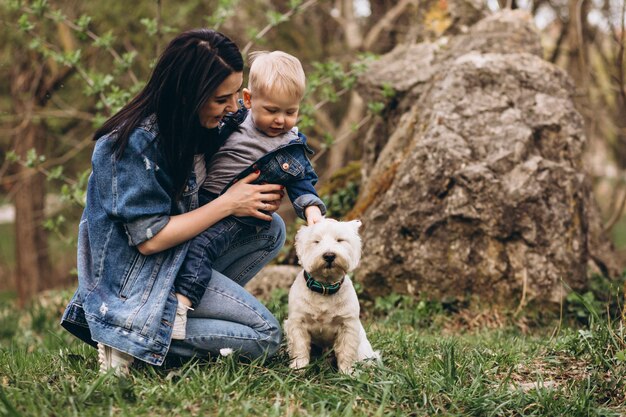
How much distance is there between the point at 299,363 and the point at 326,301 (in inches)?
12.8

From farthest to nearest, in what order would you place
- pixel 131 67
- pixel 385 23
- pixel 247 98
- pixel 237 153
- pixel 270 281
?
pixel 385 23
pixel 131 67
pixel 270 281
pixel 247 98
pixel 237 153

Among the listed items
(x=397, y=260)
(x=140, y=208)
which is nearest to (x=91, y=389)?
(x=140, y=208)

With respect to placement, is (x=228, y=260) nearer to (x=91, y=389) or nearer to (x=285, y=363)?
(x=285, y=363)

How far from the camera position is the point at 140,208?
2.97 metres

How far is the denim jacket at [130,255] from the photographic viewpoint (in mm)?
2969

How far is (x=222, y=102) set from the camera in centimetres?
310

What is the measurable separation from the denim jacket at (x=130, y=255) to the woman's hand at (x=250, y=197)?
0.29 metres

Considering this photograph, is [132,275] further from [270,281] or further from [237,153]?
[270,281]

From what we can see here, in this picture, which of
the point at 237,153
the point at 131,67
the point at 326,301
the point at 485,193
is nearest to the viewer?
the point at 326,301

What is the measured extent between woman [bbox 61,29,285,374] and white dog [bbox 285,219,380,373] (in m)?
0.25

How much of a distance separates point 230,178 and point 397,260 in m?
2.22

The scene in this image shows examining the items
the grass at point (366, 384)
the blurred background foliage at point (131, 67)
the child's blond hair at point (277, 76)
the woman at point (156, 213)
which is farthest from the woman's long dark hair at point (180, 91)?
the blurred background foliage at point (131, 67)

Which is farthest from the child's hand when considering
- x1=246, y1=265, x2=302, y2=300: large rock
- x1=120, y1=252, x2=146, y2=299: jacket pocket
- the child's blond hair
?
x1=246, y1=265, x2=302, y2=300: large rock

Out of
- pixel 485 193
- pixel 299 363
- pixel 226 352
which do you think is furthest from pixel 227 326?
pixel 485 193
